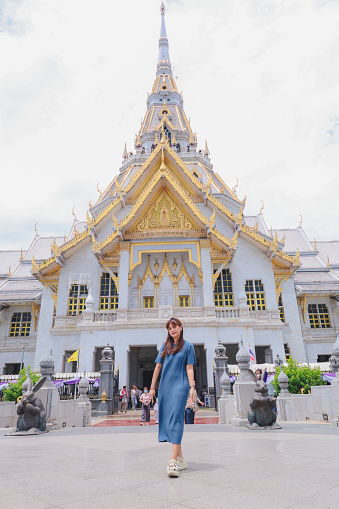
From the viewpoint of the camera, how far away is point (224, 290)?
2314 centimetres

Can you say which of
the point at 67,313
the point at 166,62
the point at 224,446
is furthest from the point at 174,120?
the point at 224,446

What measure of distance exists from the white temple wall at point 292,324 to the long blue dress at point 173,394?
68.0ft

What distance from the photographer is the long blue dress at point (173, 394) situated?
3.85 metres

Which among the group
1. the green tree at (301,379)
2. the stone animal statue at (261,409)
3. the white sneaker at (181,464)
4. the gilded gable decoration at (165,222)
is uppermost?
the gilded gable decoration at (165,222)

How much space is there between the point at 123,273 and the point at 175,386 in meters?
17.3

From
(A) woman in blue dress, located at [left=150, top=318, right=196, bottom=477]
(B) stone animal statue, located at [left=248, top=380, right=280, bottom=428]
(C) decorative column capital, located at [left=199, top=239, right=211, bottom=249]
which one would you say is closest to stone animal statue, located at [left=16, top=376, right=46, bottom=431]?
(B) stone animal statue, located at [left=248, top=380, right=280, bottom=428]

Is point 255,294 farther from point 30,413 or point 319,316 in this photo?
point 30,413

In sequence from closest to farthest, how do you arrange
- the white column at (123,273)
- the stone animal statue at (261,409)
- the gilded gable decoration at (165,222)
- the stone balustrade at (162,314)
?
the stone animal statue at (261,409) < the stone balustrade at (162,314) < the white column at (123,273) < the gilded gable decoration at (165,222)

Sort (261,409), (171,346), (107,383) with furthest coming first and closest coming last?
(107,383) → (261,409) → (171,346)

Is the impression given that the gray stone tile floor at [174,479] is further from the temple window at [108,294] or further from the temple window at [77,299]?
the temple window at [77,299]

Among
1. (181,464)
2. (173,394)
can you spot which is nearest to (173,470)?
(181,464)

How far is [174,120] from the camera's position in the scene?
1523 inches

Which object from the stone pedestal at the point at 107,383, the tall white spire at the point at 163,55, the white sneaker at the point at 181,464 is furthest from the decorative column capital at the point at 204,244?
the tall white spire at the point at 163,55

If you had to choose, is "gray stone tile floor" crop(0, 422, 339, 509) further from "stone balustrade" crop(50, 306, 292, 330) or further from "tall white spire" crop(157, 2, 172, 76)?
"tall white spire" crop(157, 2, 172, 76)
